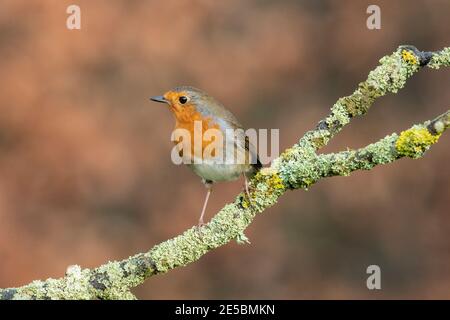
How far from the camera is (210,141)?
389 centimetres

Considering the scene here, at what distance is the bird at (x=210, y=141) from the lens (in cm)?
376

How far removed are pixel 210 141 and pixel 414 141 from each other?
1340 millimetres

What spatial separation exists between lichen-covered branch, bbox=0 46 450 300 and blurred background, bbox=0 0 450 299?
3736 millimetres

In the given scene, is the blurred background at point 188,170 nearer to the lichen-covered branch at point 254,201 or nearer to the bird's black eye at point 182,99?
the bird's black eye at point 182,99

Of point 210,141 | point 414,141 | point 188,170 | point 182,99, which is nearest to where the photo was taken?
point 414,141

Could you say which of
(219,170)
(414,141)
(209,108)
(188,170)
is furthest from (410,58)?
(188,170)

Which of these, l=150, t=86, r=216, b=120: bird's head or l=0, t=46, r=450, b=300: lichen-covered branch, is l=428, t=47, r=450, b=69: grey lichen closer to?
l=0, t=46, r=450, b=300: lichen-covered branch

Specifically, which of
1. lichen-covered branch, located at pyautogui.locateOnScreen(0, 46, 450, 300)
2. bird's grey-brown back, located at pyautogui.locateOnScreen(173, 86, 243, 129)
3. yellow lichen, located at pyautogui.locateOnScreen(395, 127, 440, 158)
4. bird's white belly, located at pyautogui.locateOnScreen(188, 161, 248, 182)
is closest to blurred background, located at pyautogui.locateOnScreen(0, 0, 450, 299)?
bird's grey-brown back, located at pyautogui.locateOnScreen(173, 86, 243, 129)

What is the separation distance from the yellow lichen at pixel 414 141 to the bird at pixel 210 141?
100 centimetres

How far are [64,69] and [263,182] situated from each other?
4.48 metres

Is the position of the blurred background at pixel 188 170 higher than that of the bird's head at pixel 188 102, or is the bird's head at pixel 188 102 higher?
the blurred background at pixel 188 170

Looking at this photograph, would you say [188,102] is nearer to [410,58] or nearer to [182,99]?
[182,99]

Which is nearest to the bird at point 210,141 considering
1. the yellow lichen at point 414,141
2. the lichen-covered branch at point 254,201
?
the lichen-covered branch at point 254,201
